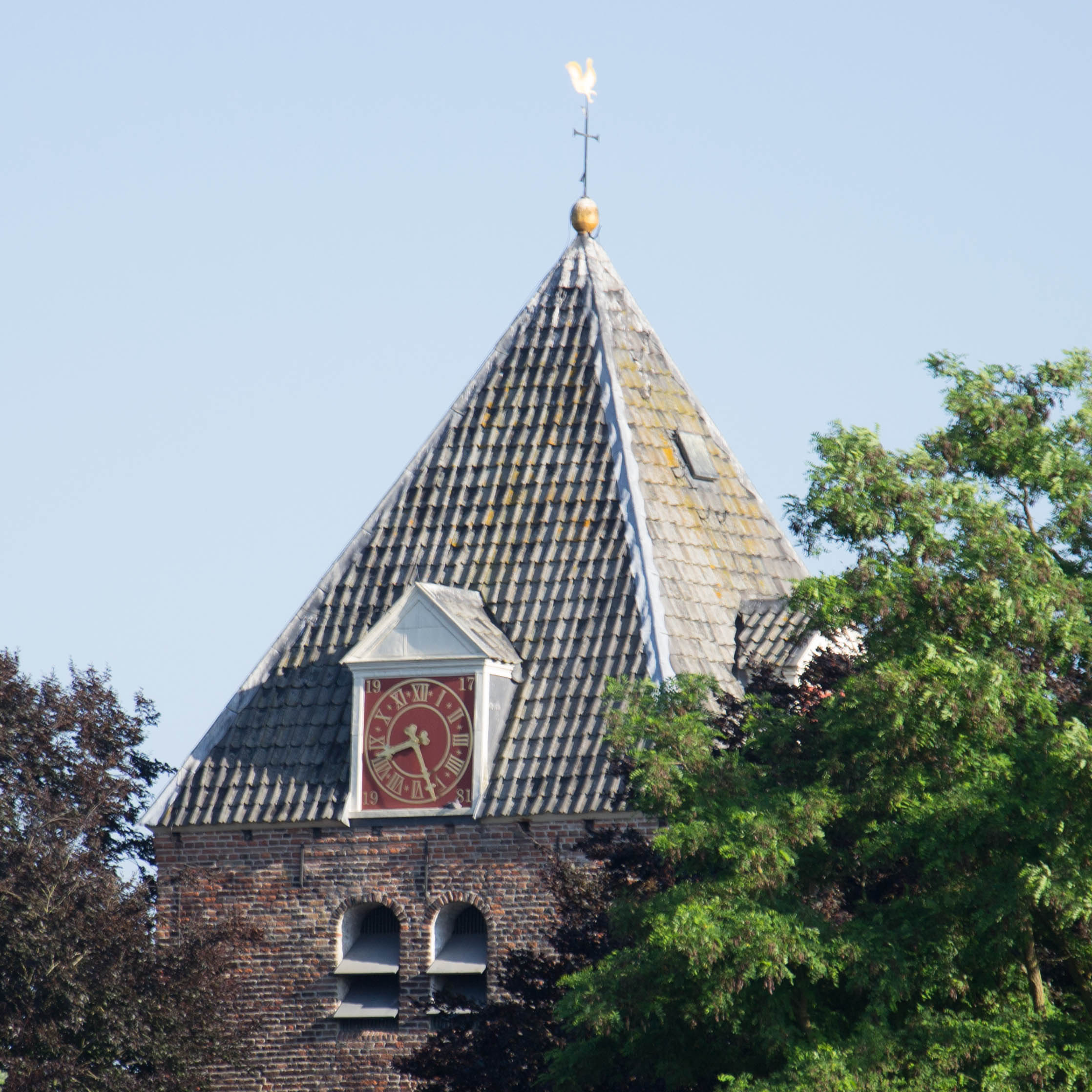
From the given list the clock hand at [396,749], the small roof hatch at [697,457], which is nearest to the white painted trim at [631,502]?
the small roof hatch at [697,457]

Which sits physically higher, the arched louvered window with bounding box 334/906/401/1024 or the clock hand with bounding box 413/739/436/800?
the clock hand with bounding box 413/739/436/800

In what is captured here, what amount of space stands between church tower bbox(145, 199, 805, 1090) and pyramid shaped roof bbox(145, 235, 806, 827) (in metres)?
0.04

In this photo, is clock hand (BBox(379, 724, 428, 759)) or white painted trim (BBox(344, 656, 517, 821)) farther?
clock hand (BBox(379, 724, 428, 759))

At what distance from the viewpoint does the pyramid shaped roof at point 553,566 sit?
31.3 m

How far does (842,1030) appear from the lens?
71.0 ft

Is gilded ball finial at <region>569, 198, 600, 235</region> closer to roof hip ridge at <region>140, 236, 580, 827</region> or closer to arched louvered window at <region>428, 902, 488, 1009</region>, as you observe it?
roof hip ridge at <region>140, 236, 580, 827</region>

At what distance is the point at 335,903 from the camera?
103 ft

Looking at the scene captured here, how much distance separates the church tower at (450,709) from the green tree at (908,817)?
7305mm

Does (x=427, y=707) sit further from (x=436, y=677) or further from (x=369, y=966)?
(x=369, y=966)

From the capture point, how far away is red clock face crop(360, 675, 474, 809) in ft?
102

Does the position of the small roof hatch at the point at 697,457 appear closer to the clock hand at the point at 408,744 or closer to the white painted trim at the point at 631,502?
the white painted trim at the point at 631,502

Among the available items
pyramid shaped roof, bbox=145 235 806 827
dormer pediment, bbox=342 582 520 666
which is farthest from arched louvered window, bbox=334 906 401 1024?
dormer pediment, bbox=342 582 520 666

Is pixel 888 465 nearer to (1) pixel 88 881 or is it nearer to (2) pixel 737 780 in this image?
(2) pixel 737 780

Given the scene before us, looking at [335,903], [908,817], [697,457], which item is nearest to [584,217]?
[697,457]
